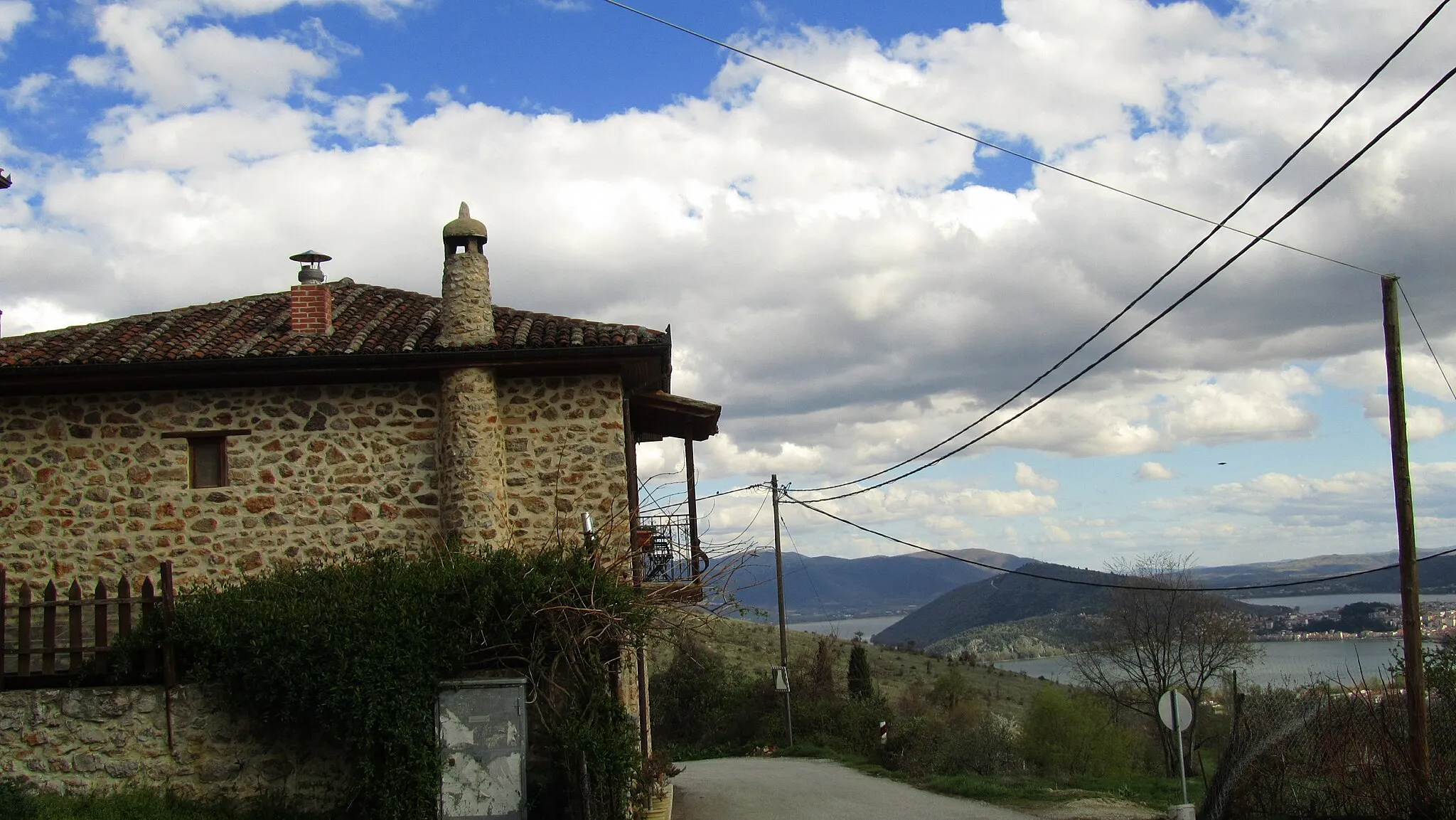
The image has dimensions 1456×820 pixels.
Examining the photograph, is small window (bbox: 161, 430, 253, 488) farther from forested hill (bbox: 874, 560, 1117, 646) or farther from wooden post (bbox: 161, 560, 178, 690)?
forested hill (bbox: 874, 560, 1117, 646)

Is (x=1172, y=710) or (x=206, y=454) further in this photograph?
(x=1172, y=710)

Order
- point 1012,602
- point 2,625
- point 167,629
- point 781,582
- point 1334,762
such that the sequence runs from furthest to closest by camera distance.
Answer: point 1012,602 < point 781,582 < point 1334,762 < point 167,629 < point 2,625

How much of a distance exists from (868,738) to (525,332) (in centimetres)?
1761

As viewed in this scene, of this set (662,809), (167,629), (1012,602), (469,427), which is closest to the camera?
(167,629)

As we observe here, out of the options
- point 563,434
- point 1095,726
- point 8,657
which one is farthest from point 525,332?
point 1095,726

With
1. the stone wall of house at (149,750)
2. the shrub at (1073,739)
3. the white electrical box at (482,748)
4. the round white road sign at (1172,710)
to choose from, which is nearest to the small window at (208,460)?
the stone wall of house at (149,750)

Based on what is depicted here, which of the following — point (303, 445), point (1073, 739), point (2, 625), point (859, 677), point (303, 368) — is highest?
point (303, 368)

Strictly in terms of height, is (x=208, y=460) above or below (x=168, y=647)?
above

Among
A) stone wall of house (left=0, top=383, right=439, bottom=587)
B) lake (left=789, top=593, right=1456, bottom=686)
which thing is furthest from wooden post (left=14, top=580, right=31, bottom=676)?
lake (left=789, top=593, right=1456, bottom=686)

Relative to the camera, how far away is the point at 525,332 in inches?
537

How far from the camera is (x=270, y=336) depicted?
45.1 feet

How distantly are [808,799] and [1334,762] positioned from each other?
7.62 metres

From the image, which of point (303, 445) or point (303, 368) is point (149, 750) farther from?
point (303, 368)

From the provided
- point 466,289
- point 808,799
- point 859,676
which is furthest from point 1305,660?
point 466,289
